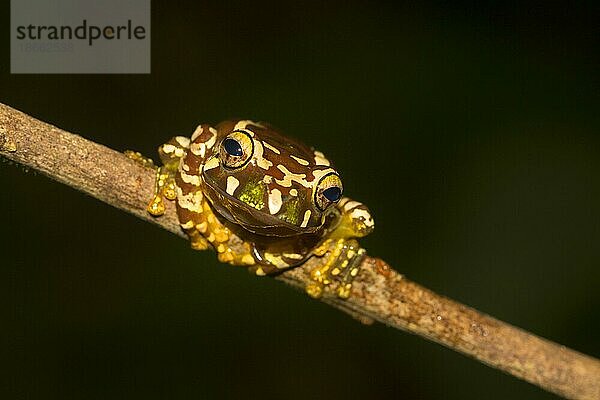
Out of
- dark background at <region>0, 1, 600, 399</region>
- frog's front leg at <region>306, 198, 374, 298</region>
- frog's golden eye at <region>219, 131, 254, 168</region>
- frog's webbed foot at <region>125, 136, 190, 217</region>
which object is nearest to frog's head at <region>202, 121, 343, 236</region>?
frog's golden eye at <region>219, 131, 254, 168</region>

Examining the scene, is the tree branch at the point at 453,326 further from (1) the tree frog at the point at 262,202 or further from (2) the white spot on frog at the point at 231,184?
(2) the white spot on frog at the point at 231,184

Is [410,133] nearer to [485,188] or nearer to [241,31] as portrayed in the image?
[485,188]

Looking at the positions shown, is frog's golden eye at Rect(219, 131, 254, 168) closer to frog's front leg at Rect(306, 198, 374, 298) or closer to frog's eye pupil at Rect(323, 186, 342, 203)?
frog's eye pupil at Rect(323, 186, 342, 203)

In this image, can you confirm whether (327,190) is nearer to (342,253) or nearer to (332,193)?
(332,193)

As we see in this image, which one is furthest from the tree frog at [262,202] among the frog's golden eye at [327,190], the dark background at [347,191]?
the dark background at [347,191]

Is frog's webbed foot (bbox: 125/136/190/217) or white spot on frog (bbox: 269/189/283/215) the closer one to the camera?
white spot on frog (bbox: 269/189/283/215)

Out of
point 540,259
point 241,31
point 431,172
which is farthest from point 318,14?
point 540,259

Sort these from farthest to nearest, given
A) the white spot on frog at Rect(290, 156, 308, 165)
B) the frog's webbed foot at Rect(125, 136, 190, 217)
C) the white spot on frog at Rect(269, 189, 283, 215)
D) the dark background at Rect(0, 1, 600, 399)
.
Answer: the dark background at Rect(0, 1, 600, 399), the frog's webbed foot at Rect(125, 136, 190, 217), the white spot on frog at Rect(290, 156, 308, 165), the white spot on frog at Rect(269, 189, 283, 215)
